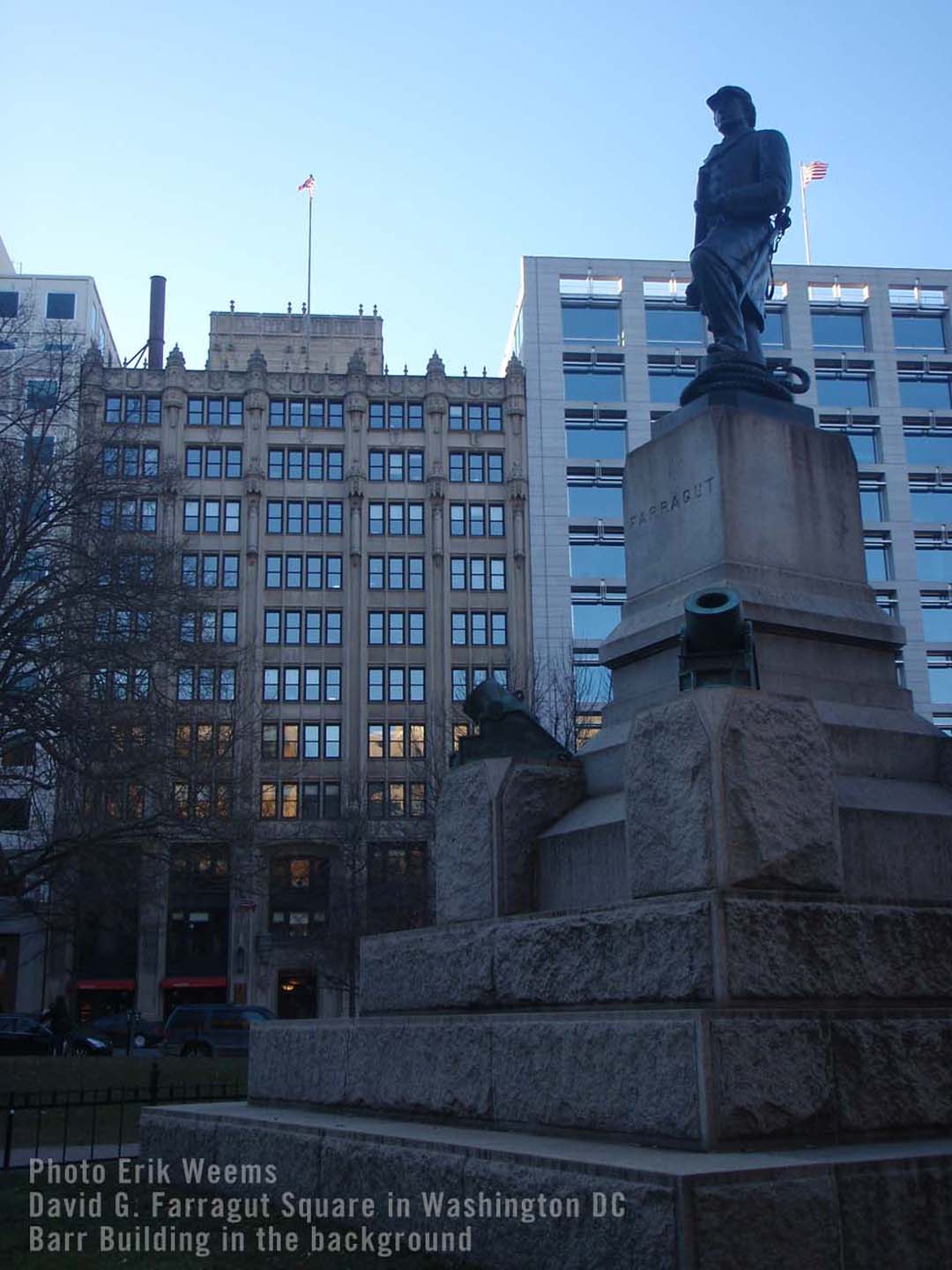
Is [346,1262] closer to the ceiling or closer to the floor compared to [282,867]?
closer to the floor

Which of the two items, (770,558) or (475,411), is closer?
(770,558)

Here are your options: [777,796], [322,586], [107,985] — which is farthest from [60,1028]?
[777,796]

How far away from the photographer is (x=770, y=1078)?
238 inches

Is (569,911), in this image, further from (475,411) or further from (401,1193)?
(475,411)

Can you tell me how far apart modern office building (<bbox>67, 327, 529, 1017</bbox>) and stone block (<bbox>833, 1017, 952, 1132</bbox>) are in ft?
176

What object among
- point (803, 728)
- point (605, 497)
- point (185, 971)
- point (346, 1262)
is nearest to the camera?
point (346, 1262)

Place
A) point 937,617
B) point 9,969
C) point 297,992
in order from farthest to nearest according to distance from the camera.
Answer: point 937,617 → point 297,992 → point 9,969

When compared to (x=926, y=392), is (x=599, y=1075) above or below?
below

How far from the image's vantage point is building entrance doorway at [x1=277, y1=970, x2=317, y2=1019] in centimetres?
6197

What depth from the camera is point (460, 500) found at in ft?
226

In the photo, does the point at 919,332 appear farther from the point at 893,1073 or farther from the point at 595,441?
the point at 893,1073

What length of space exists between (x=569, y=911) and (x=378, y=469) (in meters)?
62.9

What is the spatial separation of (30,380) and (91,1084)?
68.6ft

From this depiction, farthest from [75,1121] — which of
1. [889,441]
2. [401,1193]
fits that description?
[889,441]
